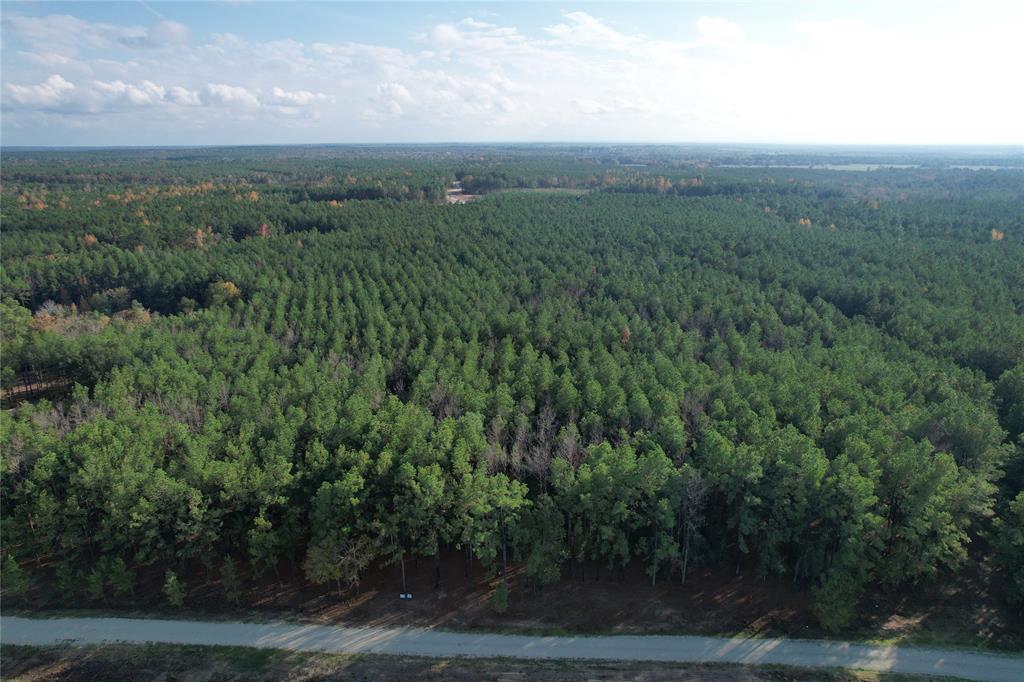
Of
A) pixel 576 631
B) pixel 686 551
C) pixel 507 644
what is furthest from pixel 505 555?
pixel 686 551

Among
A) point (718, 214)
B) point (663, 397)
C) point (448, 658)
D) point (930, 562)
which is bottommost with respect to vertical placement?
point (448, 658)

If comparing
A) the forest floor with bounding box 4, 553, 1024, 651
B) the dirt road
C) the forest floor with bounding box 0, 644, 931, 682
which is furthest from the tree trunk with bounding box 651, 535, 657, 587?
the forest floor with bounding box 0, 644, 931, 682

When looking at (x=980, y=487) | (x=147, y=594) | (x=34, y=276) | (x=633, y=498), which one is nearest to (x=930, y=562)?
(x=980, y=487)

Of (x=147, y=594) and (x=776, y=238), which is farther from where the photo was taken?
(x=776, y=238)

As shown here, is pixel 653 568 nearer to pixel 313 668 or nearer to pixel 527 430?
pixel 527 430

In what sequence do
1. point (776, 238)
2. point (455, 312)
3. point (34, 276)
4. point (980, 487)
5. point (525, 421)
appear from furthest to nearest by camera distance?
point (776, 238) < point (34, 276) < point (455, 312) < point (525, 421) < point (980, 487)

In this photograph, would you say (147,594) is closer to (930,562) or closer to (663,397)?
(663,397)

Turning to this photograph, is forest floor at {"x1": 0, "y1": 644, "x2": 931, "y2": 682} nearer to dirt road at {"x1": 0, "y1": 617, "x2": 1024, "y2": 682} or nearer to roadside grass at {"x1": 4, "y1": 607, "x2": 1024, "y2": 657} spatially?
dirt road at {"x1": 0, "y1": 617, "x2": 1024, "y2": 682}
